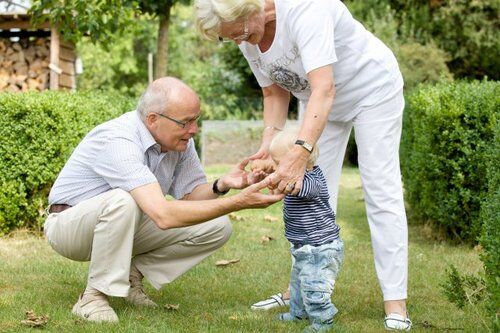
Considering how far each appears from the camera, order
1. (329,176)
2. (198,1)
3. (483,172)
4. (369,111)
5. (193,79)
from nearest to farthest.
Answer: (198,1) → (369,111) → (329,176) → (483,172) → (193,79)

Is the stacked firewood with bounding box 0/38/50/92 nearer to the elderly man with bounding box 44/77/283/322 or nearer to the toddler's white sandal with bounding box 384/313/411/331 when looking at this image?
the elderly man with bounding box 44/77/283/322

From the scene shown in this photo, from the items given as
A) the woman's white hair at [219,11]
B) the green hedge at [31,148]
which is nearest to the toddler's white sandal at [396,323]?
the woman's white hair at [219,11]

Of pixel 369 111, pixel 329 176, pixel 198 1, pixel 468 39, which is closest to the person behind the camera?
pixel 198 1

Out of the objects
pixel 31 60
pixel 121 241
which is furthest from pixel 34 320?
pixel 31 60

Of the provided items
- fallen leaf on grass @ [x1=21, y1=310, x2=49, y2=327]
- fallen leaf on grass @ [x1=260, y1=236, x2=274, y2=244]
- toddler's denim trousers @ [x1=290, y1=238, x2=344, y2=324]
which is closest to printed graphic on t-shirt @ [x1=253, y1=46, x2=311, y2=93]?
toddler's denim trousers @ [x1=290, y1=238, x2=344, y2=324]

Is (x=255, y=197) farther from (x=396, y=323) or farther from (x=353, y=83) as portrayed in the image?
(x=396, y=323)

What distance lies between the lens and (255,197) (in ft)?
10.9

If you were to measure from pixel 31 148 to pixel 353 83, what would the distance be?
340cm

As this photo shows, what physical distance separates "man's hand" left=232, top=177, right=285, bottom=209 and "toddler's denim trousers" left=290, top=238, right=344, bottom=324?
16.2 inches

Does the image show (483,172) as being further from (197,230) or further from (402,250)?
(197,230)

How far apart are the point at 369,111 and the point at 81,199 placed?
156 cm

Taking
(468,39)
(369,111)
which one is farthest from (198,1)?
(468,39)

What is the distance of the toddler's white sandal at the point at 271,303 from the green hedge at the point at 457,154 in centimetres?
216

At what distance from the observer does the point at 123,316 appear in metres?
3.92
